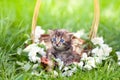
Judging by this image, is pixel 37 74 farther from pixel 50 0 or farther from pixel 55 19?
pixel 50 0

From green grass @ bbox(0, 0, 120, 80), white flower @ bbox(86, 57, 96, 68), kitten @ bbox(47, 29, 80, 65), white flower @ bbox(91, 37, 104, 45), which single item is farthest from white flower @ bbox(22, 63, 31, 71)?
white flower @ bbox(91, 37, 104, 45)

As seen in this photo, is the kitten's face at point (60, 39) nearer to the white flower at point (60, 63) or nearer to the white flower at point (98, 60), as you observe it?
the white flower at point (60, 63)

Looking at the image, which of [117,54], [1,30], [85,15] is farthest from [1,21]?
[85,15]

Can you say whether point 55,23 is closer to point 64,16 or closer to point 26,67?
point 64,16

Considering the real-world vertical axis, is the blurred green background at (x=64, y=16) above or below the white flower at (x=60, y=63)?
above

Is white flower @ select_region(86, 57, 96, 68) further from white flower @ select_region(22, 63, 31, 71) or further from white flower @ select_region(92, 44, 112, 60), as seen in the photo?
white flower @ select_region(22, 63, 31, 71)

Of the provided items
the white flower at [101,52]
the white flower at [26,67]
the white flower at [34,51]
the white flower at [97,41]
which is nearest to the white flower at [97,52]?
the white flower at [101,52]
